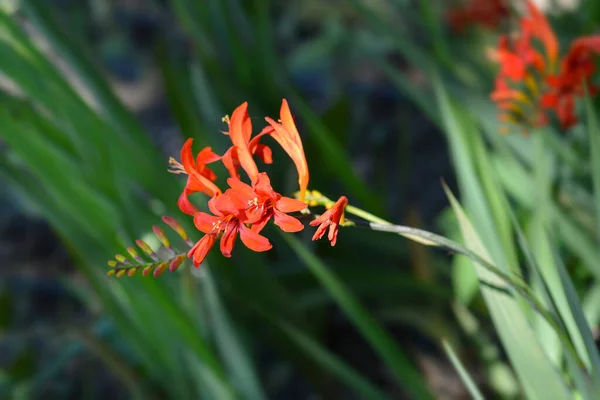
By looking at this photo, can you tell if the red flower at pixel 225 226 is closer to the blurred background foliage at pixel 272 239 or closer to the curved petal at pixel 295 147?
the curved petal at pixel 295 147

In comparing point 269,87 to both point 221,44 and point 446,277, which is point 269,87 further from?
point 446,277

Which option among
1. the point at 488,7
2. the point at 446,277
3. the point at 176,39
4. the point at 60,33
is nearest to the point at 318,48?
the point at 176,39

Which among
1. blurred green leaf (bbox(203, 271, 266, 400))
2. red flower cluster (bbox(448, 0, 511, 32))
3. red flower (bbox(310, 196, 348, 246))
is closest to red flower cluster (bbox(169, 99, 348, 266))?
red flower (bbox(310, 196, 348, 246))

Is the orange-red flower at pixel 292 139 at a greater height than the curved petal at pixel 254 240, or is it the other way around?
the orange-red flower at pixel 292 139

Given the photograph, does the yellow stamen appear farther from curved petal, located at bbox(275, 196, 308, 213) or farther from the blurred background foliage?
curved petal, located at bbox(275, 196, 308, 213)

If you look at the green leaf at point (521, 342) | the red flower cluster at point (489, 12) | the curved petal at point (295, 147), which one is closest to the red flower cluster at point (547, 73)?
the green leaf at point (521, 342)

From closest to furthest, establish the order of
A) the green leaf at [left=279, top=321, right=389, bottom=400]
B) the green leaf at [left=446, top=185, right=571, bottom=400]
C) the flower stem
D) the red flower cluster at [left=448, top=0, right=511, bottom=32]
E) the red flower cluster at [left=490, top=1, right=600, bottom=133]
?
the flower stem < the green leaf at [left=446, top=185, right=571, bottom=400] < the red flower cluster at [left=490, top=1, right=600, bottom=133] < the green leaf at [left=279, top=321, right=389, bottom=400] < the red flower cluster at [left=448, top=0, right=511, bottom=32]

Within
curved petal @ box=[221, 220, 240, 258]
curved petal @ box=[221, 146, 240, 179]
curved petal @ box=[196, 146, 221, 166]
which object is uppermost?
curved petal @ box=[196, 146, 221, 166]

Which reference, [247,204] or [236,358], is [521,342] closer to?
[247,204]
